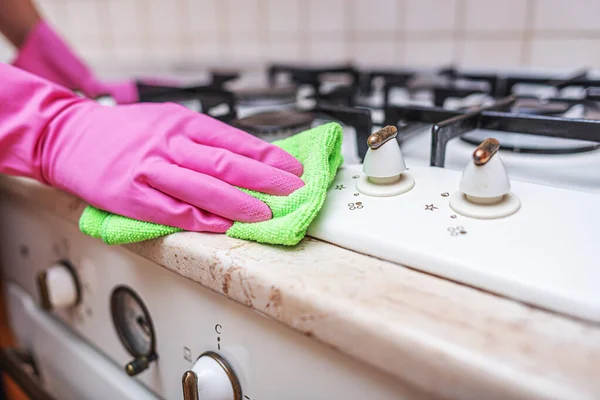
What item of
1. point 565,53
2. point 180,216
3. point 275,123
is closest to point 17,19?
point 275,123

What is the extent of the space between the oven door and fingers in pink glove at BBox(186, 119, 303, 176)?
27cm

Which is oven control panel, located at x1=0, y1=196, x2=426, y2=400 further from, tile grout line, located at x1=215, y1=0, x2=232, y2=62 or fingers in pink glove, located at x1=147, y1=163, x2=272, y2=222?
tile grout line, located at x1=215, y1=0, x2=232, y2=62

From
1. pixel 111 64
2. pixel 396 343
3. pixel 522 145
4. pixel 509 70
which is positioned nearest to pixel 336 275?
pixel 396 343

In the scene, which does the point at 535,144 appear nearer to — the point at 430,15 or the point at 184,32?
the point at 430,15

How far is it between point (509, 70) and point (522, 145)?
0.35 meters

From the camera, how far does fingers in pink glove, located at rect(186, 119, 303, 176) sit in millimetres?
384

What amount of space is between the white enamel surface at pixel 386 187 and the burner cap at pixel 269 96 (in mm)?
414

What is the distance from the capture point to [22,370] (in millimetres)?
667

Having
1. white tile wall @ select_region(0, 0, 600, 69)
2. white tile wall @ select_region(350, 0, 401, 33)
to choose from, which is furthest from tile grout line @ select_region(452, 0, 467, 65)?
white tile wall @ select_region(350, 0, 401, 33)

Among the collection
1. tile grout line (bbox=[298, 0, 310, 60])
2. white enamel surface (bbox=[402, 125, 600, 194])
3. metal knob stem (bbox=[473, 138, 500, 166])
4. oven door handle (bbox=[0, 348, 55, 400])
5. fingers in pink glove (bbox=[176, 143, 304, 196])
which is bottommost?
oven door handle (bbox=[0, 348, 55, 400])

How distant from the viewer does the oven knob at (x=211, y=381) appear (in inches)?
13.3

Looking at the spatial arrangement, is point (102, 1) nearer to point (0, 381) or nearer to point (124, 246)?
point (0, 381)

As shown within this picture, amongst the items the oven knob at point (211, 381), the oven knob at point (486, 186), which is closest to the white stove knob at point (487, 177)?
the oven knob at point (486, 186)

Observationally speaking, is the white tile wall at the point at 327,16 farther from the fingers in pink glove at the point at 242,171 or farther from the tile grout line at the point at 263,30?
the fingers in pink glove at the point at 242,171
